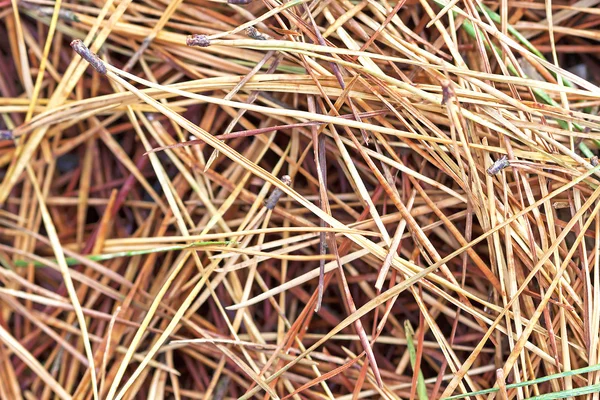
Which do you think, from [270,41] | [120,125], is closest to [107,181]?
[120,125]

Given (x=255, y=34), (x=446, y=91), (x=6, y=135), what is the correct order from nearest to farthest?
(x=446, y=91), (x=255, y=34), (x=6, y=135)

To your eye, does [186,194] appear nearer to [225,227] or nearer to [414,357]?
[225,227]

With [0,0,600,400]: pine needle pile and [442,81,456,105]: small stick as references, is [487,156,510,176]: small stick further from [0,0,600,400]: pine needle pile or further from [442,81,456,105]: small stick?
[442,81,456,105]: small stick

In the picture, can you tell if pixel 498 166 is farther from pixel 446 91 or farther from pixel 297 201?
pixel 297 201

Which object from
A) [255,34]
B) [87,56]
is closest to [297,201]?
[255,34]

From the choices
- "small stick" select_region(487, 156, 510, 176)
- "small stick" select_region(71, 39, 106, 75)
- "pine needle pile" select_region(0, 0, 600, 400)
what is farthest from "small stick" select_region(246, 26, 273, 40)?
"small stick" select_region(487, 156, 510, 176)

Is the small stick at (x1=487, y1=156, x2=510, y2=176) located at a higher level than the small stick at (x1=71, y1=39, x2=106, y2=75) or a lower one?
lower

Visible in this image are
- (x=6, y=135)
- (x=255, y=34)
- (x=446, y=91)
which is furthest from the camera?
(x=6, y=135)

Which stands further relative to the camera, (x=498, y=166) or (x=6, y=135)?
(x=6, y=135)

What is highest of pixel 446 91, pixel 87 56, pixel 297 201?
pixel 87 56
